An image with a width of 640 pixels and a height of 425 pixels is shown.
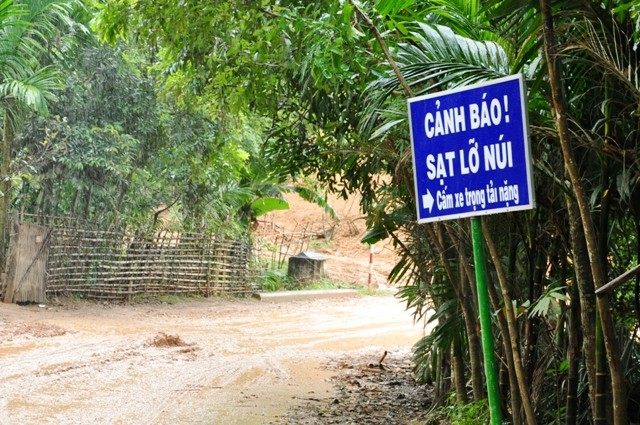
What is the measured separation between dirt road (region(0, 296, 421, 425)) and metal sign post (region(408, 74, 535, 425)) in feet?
15.5

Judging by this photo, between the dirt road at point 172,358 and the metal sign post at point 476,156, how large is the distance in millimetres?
4712

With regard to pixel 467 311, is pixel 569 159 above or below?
above

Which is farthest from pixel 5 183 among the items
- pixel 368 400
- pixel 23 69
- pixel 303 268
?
pixel 303 268

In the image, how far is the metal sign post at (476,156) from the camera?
2.70m

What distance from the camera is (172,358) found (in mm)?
10688

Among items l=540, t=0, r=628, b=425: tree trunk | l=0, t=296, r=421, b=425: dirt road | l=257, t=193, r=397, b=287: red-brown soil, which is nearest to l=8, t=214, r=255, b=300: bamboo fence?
l=0, t=296, r=421, b=425: dirt road

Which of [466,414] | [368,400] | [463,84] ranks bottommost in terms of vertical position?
[368,400]

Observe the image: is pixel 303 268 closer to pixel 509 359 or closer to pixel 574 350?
pixel 509 359

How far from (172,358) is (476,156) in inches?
334

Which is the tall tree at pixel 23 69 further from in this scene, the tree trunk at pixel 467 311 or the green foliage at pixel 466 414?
the tree trunk at pixel 467 311

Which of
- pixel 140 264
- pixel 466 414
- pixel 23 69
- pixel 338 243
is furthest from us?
pixel 338 243

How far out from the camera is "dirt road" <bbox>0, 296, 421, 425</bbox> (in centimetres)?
760

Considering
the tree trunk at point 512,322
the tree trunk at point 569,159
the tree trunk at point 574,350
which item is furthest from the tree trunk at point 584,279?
the tree trunk at point 574,350

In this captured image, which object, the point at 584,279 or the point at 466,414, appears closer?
the point at 584,279
